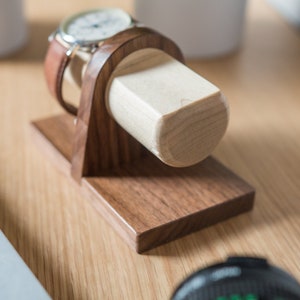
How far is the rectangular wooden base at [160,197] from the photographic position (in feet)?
1.68

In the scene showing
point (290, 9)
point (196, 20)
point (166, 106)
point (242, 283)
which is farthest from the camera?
point (290, 9)

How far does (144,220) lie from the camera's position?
1.67ft

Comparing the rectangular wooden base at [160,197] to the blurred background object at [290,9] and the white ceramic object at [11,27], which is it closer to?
the white ceramic object at [11,27]

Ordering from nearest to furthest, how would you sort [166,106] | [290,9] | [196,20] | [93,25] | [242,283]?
[242,283]
[166,106]
[93,25]
[196,20]
[290,9]

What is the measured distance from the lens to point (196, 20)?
29.8 inches

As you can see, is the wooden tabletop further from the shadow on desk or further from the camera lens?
the camera lens

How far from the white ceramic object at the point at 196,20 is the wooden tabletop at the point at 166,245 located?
2 centimetres

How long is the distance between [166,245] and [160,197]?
40 mm

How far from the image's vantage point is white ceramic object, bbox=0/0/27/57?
2.49 feet

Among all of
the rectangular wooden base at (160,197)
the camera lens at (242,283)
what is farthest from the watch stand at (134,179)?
the camera lens at (242,283)

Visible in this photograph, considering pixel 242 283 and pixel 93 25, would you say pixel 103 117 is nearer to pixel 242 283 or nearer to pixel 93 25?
pixel 93 25

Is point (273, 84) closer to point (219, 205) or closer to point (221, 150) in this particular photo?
point (221, 150)

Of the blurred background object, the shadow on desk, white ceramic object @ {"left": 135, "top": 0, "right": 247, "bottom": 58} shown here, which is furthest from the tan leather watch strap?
the blurred background object

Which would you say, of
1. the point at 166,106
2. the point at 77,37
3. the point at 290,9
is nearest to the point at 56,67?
the point at 77,37
